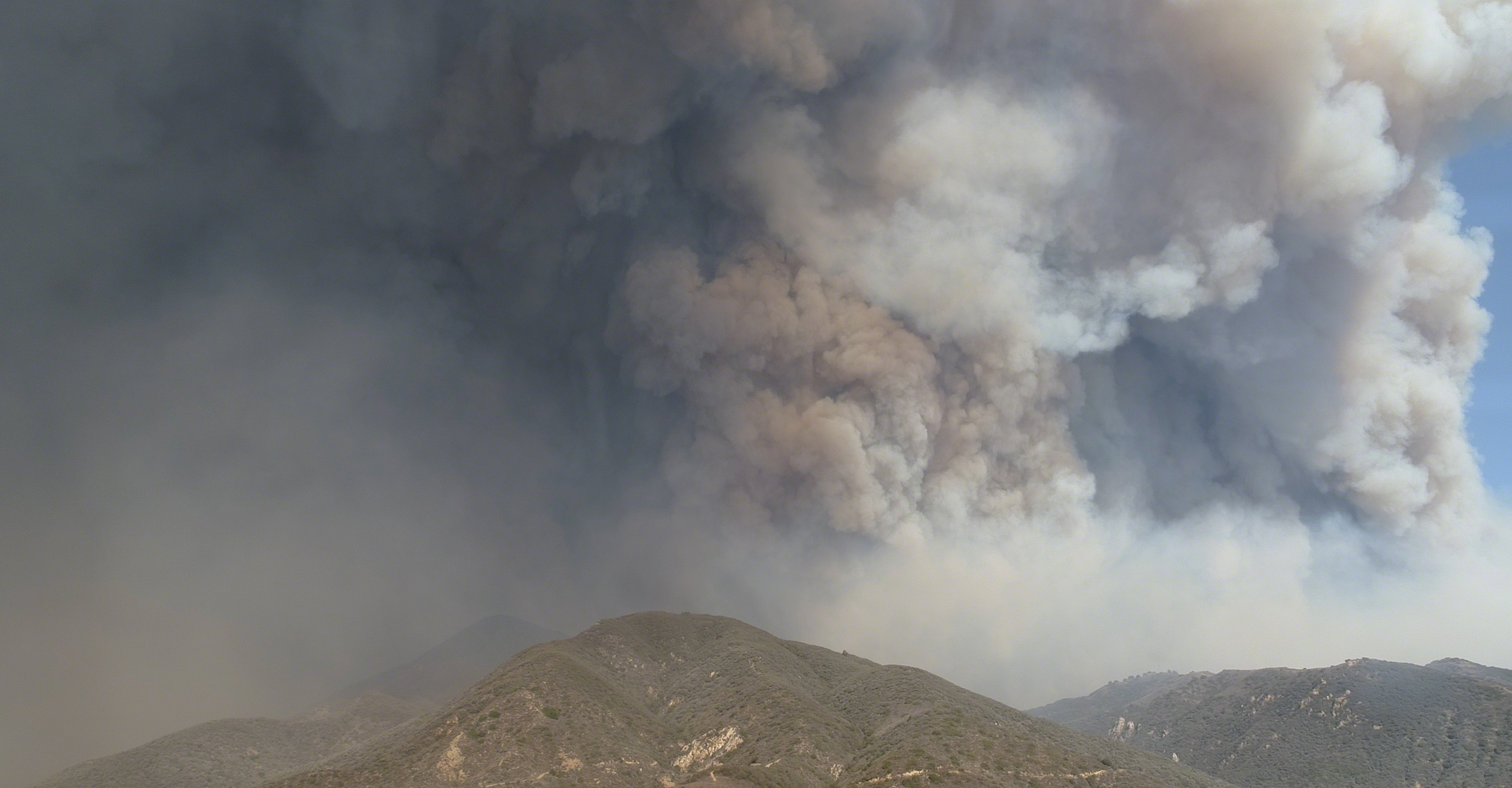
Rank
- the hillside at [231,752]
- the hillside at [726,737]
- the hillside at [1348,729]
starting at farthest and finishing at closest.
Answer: the hillside at [231,752] < the hillside at [1348,729] < the hillside at [726,737]

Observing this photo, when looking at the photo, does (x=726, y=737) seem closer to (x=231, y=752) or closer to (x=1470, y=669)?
(x=231, y=752)

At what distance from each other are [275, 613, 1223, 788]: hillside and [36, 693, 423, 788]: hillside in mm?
54689

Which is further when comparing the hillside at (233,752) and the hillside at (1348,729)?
the hillside at (233,752)

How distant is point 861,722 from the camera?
87.6 m

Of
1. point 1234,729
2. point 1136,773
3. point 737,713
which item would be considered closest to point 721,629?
point 737,713

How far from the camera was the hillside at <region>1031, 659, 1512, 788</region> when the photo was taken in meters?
102

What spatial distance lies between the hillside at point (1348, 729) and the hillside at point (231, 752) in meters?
147

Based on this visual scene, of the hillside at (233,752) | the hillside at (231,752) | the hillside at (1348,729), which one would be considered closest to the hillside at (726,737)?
the hillside at (1348,729)

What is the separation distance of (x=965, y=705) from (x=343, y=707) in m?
154

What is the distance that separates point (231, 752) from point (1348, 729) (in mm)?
180928

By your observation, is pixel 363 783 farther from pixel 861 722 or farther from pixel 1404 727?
pixel 1404 727

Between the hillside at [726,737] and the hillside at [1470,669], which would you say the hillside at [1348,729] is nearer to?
the hillside at [1470,669]

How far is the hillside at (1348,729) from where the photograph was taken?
101750 millimetres

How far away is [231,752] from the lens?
135875mm
